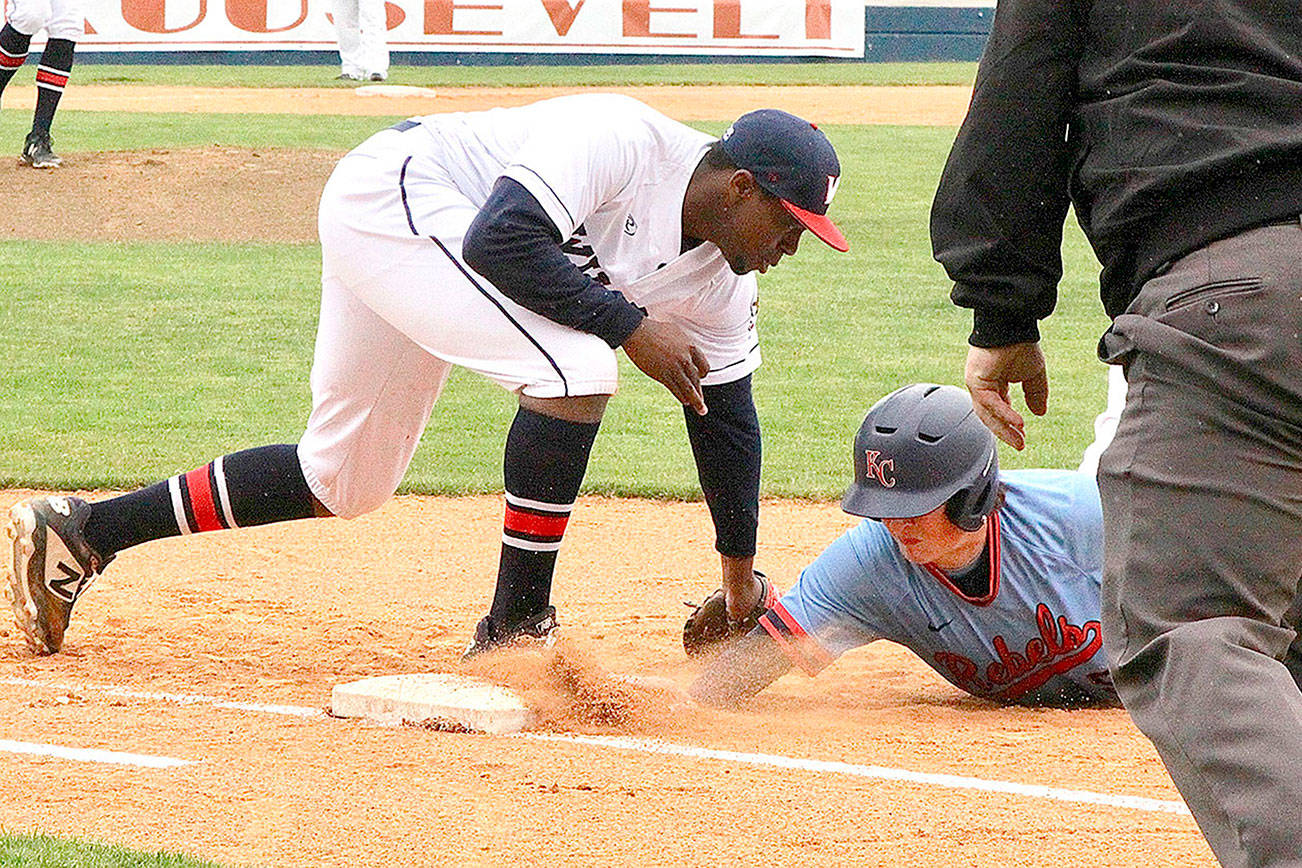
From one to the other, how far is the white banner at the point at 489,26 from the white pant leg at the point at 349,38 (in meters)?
1.25

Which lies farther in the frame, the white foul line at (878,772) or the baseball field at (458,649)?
the white foul line at (878,772)

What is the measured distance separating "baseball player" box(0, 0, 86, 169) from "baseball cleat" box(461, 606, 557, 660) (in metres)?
10.3

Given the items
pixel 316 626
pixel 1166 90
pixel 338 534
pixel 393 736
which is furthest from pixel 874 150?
pixel 1166 90

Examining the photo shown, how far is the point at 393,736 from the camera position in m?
3.70

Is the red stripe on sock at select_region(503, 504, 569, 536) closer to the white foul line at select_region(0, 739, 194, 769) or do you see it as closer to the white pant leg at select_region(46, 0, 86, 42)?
the white foul line at select_region(0, 739, 194, 769)

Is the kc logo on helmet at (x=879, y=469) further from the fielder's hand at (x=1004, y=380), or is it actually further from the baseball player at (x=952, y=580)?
the fielder's hand at (x=1004, y=380)

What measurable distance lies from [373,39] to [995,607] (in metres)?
21.0

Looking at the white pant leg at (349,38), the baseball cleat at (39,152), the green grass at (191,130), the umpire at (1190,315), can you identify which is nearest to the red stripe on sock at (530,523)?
the umpire at (1190,315)

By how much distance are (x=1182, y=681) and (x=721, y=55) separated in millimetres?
25318

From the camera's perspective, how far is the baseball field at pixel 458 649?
308cm

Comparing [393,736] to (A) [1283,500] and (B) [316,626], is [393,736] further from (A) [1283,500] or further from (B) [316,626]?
(A) [1283,500]

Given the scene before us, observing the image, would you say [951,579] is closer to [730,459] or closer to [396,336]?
[730,459]

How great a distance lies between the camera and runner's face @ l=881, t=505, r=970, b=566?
3.73 meters

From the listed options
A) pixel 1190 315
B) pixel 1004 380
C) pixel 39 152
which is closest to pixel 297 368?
pixel 39 152
